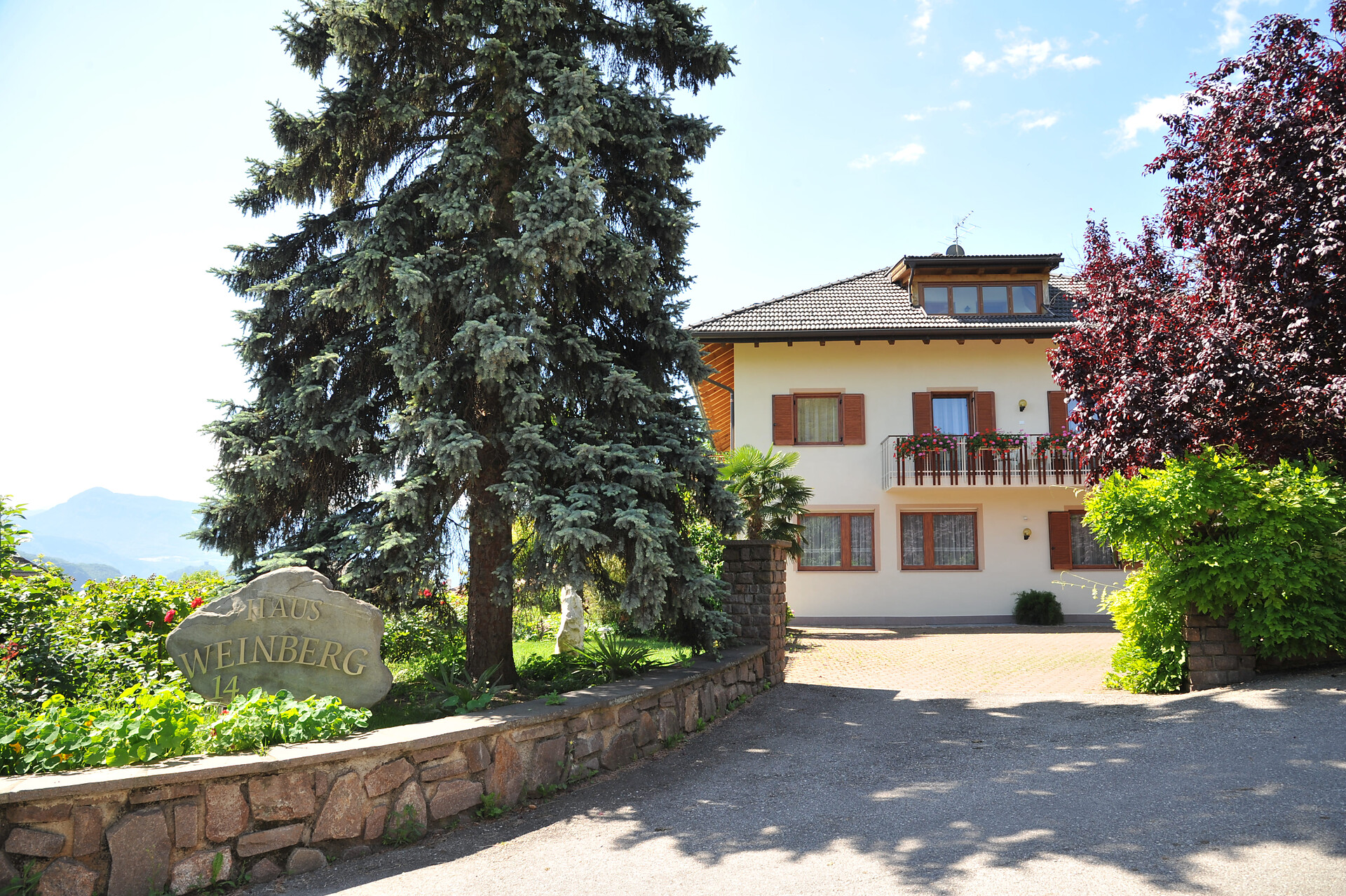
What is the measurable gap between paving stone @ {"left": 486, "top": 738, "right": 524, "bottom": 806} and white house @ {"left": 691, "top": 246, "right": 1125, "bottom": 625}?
520 inches

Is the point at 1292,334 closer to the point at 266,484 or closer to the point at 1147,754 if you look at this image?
the point at 1147,754

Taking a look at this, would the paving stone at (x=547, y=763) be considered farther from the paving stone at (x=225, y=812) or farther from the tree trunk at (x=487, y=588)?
the paving stone at (x=225, y=812)

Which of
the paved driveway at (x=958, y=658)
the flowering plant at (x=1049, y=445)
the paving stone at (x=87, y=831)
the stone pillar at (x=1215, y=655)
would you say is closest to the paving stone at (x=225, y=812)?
the paving stone at (x=87, y=831)

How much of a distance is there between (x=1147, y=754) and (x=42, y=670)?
720 cm

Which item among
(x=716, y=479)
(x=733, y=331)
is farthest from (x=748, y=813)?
(x=733, y=331)

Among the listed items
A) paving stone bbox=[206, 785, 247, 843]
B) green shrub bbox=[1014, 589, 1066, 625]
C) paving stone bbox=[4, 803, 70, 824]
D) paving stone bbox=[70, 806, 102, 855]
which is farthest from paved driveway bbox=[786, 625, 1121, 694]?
paving stone bbox=[4, 803, 70, 824]

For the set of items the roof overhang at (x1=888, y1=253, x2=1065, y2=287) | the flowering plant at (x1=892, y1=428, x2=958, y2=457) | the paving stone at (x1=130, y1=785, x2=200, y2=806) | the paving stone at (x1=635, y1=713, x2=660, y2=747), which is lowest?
the paving stone at (x1=635, y1=713, x2=660, y2=747)

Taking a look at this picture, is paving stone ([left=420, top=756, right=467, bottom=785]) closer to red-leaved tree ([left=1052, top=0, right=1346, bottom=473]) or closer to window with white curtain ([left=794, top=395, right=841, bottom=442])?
red-leaved tree ([left=1052, top=0, right=1346, bottom=473])

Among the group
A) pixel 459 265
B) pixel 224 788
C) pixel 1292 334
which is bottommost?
pixel 224 788

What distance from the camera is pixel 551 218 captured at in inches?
271

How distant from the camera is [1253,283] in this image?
800cm

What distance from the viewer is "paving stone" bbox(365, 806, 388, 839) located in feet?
15.0

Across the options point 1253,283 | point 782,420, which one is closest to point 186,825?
point 1253,283

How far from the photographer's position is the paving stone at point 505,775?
5.19 meters
